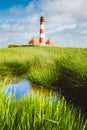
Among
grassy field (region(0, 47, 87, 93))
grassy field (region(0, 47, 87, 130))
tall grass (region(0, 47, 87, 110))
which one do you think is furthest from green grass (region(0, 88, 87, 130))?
grassy field (region(0, 47, 87, 93))

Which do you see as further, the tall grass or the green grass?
the tall grass

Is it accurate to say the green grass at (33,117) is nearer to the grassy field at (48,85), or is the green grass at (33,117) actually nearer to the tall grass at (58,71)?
the grassy field at (48,85)

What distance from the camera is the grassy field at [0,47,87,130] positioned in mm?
3602

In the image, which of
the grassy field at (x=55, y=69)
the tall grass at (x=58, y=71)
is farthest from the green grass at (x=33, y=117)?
the grassy field at (x=55, y=69)

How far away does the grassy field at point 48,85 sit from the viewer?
3.60 m

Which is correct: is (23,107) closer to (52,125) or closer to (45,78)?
(52,125)

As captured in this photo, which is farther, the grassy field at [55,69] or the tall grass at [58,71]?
the grassy field at [55,69]

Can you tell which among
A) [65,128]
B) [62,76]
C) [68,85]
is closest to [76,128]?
[65,128]

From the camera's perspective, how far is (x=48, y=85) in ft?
27.5

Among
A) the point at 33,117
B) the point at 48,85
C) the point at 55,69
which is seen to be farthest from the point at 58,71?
the point at 33,117

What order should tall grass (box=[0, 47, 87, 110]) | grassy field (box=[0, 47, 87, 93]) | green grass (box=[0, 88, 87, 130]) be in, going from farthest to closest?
grassy field (box=[0, 47, 87, 93]) → tall grass (box=[0, 47, 87, 110]) → green grass (box=[0, 88, 87, 130])

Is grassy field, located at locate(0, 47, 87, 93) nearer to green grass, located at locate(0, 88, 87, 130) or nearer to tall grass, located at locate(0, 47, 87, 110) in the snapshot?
tall grass, located at locate(0, 47, 87, 110)

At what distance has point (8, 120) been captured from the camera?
11.8 feet

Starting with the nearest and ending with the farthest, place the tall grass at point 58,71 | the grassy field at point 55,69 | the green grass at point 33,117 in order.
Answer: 1. the green grass at point 33,117
2. the tall grass at point 58,71
3. the grassy field at point 55,69
